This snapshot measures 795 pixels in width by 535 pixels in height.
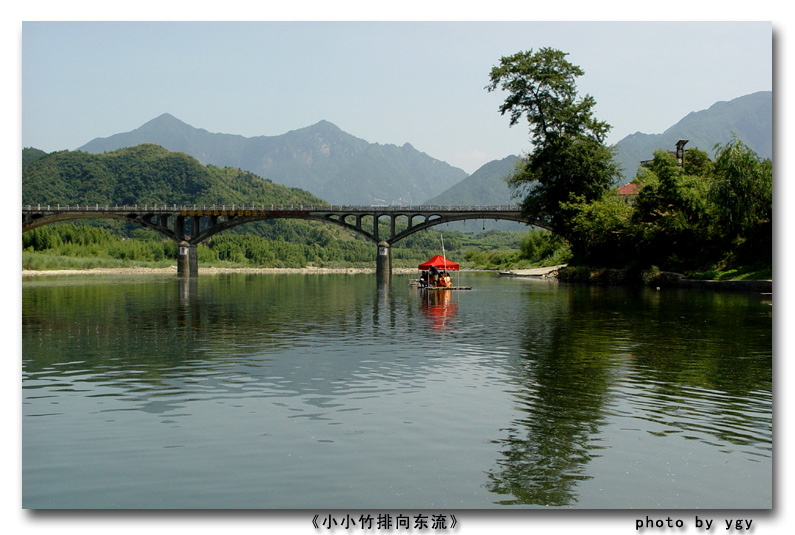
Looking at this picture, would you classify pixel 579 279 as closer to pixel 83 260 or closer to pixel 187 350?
pixel 187 350

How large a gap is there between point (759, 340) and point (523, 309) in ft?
60.1

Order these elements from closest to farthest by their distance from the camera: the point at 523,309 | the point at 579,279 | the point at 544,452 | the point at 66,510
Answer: the point at 66,510, the point at 544,452, the point at 523,309, the point at 579,279

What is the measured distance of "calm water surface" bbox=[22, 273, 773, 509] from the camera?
9.70 meters

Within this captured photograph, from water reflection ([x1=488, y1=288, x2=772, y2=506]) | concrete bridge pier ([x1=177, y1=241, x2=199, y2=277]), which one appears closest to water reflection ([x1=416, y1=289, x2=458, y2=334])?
water reflection ([x1=488, y1=288, x2=772, y2=506])

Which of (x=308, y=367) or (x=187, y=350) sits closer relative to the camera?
(x=308, y=367)

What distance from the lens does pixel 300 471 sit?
34.2ft

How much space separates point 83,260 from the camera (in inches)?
5571

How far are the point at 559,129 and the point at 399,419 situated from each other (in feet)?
235

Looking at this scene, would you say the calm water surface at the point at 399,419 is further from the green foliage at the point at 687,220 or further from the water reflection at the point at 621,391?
the green foliage at the point at 687,220

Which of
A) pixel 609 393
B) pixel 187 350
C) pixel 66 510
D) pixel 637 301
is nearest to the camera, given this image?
pixel 66 510

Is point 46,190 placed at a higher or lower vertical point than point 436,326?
higher

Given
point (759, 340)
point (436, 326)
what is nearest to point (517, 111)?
point (436, 326)

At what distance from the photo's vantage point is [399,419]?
1379 centimetres

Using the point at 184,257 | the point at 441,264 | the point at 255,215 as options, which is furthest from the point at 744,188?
the point at 184,257
